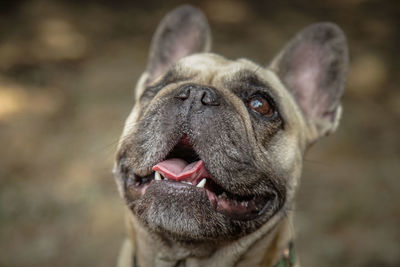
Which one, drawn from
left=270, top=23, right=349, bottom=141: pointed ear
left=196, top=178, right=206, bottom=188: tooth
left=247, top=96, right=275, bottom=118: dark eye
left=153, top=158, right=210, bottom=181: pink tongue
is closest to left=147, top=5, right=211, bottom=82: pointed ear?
left=270, top=23, right=349, bottom=141: pointed ear

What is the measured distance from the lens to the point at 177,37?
3.38m

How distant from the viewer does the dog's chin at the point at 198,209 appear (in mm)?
2104

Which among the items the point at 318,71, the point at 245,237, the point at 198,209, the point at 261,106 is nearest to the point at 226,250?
the point at 245,237

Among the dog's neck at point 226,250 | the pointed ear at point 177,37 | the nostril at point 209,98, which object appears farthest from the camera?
the pointed ear at point 177,37

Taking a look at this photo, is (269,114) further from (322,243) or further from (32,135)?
(32,135)

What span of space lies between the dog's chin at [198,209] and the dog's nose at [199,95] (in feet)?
1.00

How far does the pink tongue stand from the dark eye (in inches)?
22.5

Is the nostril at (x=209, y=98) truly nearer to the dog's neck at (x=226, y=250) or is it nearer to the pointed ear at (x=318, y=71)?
the dog's neck at (x=226, y=250)

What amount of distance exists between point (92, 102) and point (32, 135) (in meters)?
0.88

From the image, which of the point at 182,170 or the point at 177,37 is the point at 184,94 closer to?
the point at 182,170

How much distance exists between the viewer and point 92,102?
552 cm

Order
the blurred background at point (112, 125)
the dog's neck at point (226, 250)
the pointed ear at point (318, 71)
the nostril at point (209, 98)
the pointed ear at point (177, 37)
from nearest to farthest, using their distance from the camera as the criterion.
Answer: the nostril at point (209, 98) < the dog's neck at point (226, 250) < the pointed ear at point (318, 71) < the pointed ear at point (177, 37) < the blurred background at point (112, 125)

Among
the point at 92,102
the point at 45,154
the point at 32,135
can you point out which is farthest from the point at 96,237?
the point at 92,102

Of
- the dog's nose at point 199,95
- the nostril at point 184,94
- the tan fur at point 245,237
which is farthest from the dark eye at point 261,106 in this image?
the nostril at point 184,94
